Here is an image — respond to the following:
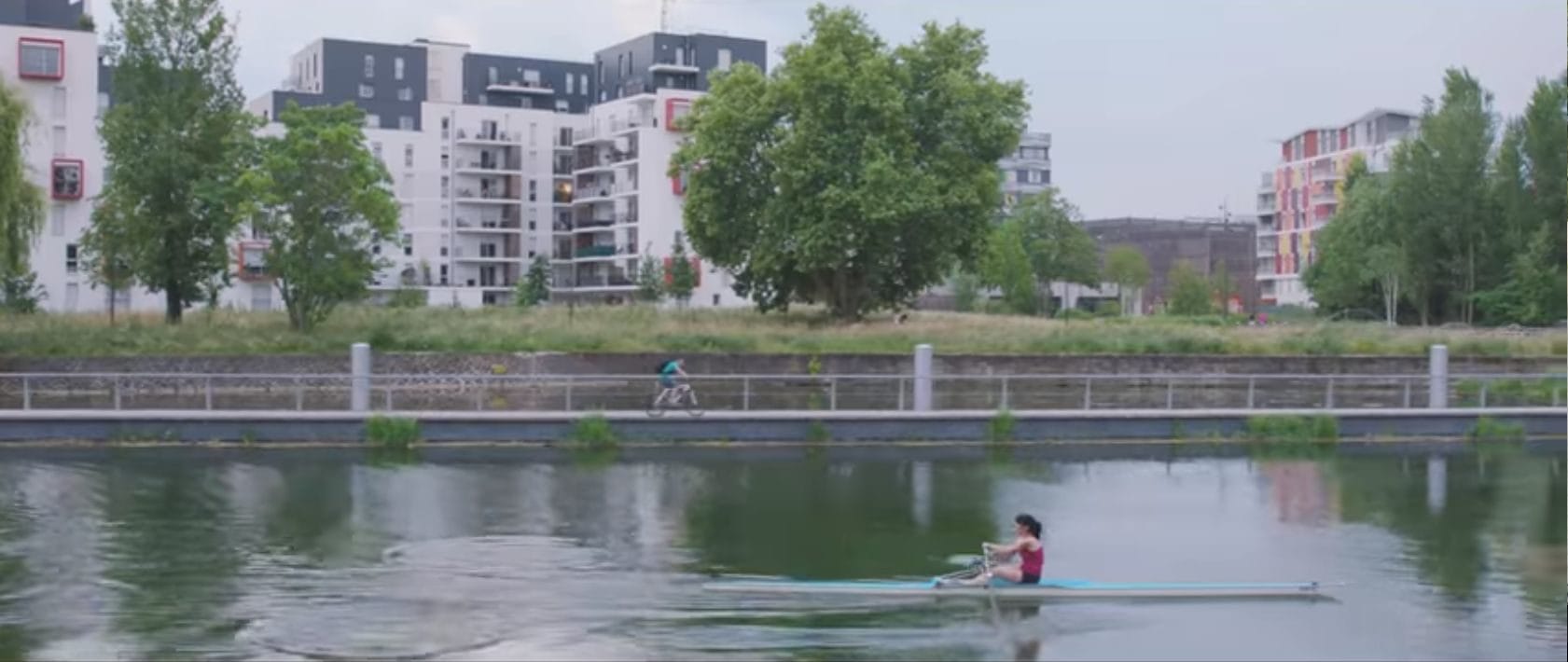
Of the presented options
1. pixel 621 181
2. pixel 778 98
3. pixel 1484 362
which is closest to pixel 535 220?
pixel 621 181

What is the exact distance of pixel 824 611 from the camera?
1661cm

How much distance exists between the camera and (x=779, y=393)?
130 ft

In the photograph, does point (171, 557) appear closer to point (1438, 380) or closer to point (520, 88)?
point (1438, 380)

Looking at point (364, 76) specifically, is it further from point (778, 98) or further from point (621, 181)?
point (778, 98)

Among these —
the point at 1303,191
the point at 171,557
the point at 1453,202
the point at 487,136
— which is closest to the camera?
the point at 171,557

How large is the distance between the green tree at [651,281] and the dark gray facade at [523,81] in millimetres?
22320

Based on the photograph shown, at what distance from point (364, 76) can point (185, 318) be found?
49800 millimetres

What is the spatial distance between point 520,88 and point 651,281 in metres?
25.4

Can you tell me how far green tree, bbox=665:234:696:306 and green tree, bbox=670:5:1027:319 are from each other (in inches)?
771

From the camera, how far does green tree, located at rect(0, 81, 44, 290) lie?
3944 centimetres

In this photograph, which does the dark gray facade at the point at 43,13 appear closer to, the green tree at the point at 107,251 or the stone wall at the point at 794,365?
the green tree at the point at 107,251

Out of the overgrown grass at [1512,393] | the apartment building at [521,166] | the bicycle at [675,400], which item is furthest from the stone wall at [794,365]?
the apartment building at [521,166]

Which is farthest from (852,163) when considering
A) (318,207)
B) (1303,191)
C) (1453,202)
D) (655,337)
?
(1303,191)

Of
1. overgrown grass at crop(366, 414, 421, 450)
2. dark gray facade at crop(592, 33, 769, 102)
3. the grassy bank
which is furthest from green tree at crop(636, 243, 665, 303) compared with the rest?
overgrown grass at crop(366, 414, 421, 450)
